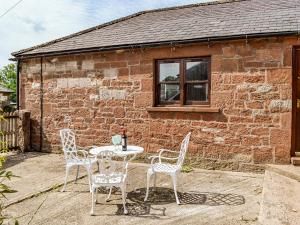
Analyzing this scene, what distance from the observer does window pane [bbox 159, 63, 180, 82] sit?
308 inches

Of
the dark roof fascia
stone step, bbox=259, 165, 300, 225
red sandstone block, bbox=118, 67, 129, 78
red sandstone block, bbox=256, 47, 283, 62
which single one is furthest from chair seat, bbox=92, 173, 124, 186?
red sandstone block, bbox=256, 47, 283, 62

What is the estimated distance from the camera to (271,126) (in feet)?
22.0

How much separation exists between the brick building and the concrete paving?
3.33 ft

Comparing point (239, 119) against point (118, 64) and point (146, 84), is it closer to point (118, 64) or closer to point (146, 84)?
point (146, 84)

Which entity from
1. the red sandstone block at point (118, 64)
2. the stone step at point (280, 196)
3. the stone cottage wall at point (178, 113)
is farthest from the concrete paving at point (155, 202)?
the red sandstone block at point (118, 64)

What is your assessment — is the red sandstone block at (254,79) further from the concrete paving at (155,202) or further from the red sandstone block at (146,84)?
the red sandstone block at (146,84)

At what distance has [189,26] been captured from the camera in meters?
8.31

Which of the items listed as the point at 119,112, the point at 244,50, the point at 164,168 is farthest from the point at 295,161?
the point at 119,112

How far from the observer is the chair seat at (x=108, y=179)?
468 cm

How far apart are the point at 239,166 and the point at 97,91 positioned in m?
4.39

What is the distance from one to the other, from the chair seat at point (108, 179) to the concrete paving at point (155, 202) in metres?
0.48

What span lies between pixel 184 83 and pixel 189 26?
1752mm

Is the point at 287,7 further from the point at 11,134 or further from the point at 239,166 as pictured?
the point at 11,134

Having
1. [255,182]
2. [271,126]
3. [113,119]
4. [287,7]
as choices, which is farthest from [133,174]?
[287,7]
